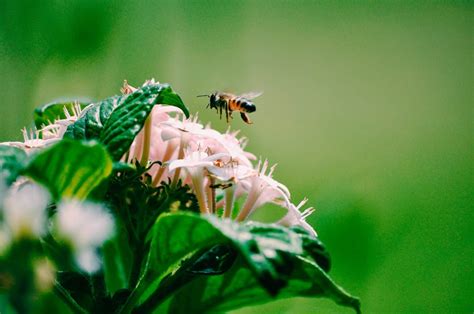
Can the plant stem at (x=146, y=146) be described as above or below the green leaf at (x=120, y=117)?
below

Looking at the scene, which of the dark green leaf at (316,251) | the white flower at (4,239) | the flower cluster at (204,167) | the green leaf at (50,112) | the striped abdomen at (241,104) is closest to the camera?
the white flower at (4,239)

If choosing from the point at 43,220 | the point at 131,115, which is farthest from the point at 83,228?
the point at 131,115

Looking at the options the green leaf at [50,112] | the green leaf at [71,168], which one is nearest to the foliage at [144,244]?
the green leaf at [71,168]

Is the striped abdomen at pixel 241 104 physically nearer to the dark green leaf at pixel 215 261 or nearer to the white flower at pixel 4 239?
the dark green leaf at pixel 215 261

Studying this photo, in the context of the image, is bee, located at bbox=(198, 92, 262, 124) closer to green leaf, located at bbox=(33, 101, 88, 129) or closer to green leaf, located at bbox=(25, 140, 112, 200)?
green leaf, located at bbox=(33, 101, 88, 129)

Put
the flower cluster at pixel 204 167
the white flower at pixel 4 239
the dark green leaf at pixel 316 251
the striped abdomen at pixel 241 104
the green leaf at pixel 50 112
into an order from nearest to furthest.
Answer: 1. the white flower at pixel 4 239
2. the dark green leaf at pixel 316 251
3. the flower cluster at pixel 204 167
4. the green leaf at pixel 50 112
5. the striped abdomen at pixel 241 104

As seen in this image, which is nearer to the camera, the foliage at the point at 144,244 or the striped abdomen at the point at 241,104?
the foliage at the point at 144,244
